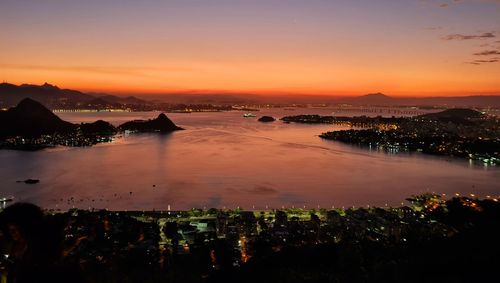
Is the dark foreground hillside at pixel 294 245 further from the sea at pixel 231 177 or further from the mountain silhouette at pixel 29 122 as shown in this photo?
the mountain silhouette at pixel 29 122

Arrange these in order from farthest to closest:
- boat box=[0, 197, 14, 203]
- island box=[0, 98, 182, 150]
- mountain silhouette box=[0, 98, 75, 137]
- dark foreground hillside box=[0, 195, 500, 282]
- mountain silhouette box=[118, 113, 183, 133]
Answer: mountain silhouette box=[118, 113, 183, 133] < mountain silhouette box=[0, 98, 75, 137] < island box=[0, 98, 182, 150] < boat box=[0, 197, 14, 203] < dark foreground hillside box=[0, 195, 500, 282]

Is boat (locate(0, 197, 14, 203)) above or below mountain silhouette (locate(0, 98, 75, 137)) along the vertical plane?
below

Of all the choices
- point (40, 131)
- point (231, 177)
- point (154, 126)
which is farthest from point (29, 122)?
point (231, 177)

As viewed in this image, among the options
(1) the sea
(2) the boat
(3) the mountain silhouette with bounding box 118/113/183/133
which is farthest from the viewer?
(3) the mountain silhouette with bounding box 118/113/183/133

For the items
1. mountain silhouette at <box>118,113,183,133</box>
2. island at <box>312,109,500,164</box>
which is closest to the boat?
island at <box>312,109,500,164</box>

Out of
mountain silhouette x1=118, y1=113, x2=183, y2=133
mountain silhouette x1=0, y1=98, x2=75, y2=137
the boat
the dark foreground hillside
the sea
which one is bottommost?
the sea

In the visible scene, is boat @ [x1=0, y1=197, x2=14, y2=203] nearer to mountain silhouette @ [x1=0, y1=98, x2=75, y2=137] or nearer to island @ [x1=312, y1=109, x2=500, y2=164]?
mountain silhouette @ [x1=0, y1=98, x2=75, y2=137]

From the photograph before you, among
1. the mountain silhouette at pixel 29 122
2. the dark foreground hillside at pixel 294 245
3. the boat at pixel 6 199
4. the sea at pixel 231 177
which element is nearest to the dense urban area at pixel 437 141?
the sea at pixel 231 177

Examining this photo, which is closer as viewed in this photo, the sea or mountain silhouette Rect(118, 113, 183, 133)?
the sea
